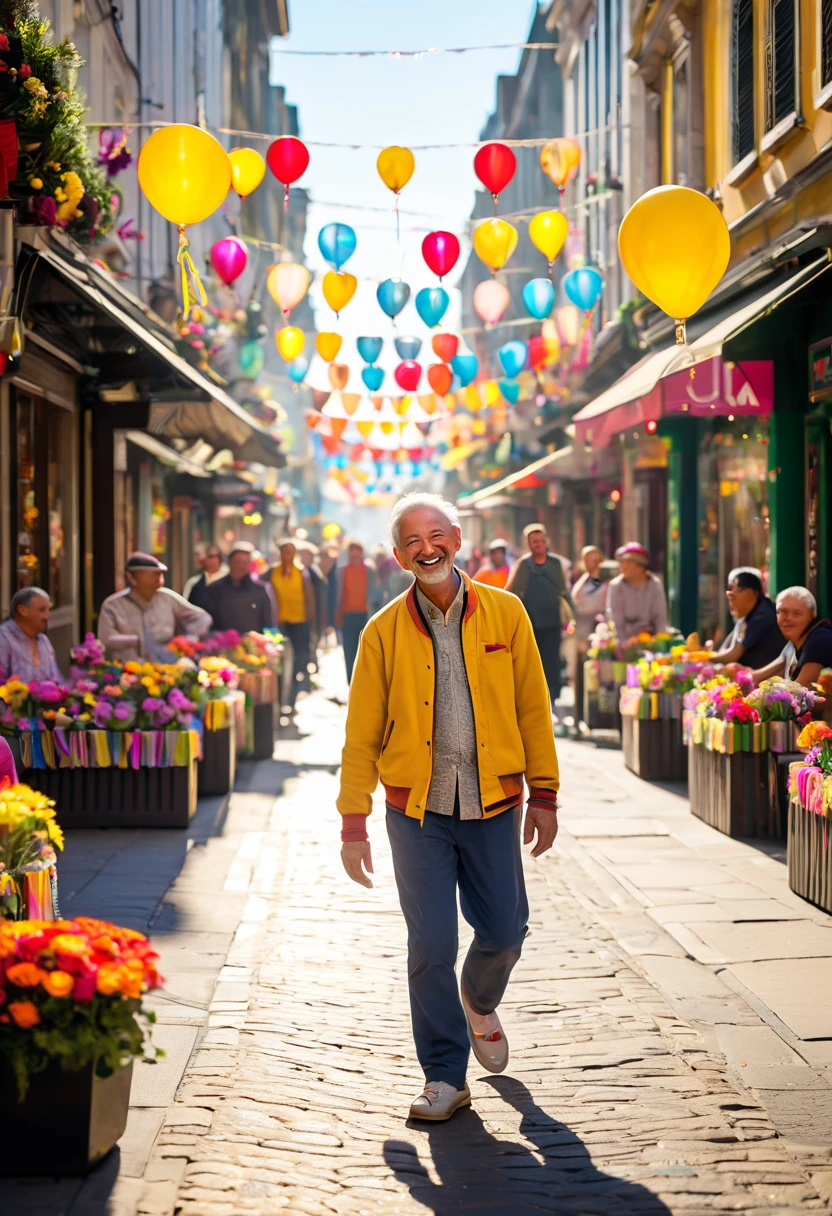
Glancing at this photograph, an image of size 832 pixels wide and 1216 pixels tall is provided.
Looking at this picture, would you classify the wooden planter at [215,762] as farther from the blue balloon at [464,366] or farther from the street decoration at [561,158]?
the blue balloon at [464,366]

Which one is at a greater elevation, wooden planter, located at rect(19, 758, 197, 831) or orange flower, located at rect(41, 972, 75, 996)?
orange flower, located at rect(41, 972, 75, 996)

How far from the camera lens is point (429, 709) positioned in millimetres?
5156

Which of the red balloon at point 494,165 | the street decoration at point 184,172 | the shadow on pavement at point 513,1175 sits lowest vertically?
the shadow on pavement at point 513,1175

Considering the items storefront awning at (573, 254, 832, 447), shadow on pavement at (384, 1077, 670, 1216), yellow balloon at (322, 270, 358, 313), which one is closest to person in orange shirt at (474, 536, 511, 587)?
storefront awning at (573, 254, 832, 447)

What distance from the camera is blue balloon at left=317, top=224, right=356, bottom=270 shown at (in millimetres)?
16219

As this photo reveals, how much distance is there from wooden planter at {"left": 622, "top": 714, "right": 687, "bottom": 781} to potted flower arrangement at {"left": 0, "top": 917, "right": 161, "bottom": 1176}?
28.8 ft

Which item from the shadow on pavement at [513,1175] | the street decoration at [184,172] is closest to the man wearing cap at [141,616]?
the street decoration at [184,172]

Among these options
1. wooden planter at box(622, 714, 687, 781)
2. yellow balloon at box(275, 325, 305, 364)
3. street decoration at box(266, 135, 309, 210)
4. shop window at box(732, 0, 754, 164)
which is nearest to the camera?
wooden planter at box(622, 714, 687, 781)

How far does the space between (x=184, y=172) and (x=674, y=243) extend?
3.24m

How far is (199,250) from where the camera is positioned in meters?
33.6

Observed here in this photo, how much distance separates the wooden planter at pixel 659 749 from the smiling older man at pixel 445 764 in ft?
25.1

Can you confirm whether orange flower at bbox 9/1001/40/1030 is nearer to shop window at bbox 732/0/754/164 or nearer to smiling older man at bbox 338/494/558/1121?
smiling older man at bbox 338/494/558/1121

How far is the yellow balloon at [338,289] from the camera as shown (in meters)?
15.9

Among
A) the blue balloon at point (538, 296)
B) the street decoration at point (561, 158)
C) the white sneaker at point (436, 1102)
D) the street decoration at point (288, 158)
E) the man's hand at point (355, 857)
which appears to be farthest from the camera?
the blue balloon at point (538, 296)
